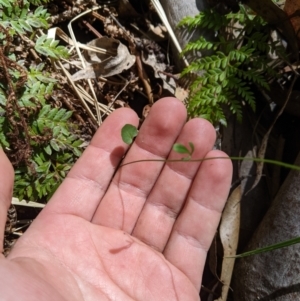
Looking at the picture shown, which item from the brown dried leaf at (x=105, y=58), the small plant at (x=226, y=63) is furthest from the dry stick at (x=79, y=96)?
the small plant at (x=226, y=63)

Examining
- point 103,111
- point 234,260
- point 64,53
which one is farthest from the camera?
point 103,111

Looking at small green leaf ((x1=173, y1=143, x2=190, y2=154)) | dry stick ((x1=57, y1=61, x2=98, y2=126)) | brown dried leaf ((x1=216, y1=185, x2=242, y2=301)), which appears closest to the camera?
small green leaf ((x1=173, y1=143, x2=190, y2=154))

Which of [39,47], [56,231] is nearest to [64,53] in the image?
[39,47]

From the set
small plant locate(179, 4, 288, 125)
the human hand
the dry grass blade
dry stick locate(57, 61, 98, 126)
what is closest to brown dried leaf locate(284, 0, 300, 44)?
→ small plant locate(179, 4, 288, 125)

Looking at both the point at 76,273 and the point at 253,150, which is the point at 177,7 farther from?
the point at 76,273

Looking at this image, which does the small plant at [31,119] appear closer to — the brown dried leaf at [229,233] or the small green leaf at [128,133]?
the small green leaf at [128,133]

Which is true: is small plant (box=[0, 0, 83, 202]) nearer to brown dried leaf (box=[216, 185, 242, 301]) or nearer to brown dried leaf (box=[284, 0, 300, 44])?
brown dried leaf (box=[216, 185, 242, 301])

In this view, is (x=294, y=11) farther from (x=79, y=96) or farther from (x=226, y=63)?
(x=79, y=96)
